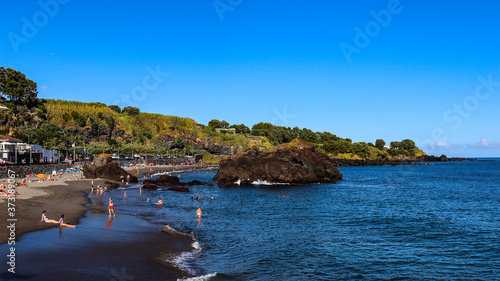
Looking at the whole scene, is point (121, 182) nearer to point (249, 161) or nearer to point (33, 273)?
point (249, 161)

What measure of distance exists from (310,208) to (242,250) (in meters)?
19.5

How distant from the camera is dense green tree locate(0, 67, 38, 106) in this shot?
340 ft

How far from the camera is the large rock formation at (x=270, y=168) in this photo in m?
68.4

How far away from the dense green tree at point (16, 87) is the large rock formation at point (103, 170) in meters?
60.8

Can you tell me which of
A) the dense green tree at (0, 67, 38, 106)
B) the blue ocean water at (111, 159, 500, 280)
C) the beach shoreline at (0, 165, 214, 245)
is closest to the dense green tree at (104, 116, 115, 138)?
the dense green tree at (0, 67, 38, 106)

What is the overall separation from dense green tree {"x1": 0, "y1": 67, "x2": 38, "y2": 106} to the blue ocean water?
85.1m

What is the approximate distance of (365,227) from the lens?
2873 cm

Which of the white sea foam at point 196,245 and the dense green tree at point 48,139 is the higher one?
the dense green tree at point 48,139

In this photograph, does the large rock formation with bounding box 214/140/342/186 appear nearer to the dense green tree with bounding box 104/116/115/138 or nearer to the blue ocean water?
the blue ocean water

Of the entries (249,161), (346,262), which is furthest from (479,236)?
(249,161)

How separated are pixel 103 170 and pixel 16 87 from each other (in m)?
64.9

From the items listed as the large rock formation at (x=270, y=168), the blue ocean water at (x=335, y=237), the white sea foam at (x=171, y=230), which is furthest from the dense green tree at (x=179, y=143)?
the white sea foam at (x=171, y=230)

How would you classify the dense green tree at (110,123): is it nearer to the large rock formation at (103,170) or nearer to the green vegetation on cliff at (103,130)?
the green vegetation on cliff at (103,130)

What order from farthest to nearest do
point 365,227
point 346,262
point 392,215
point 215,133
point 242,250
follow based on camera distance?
point 215,133, point 392,215, point 365,227, point 242,250, point 346,262
